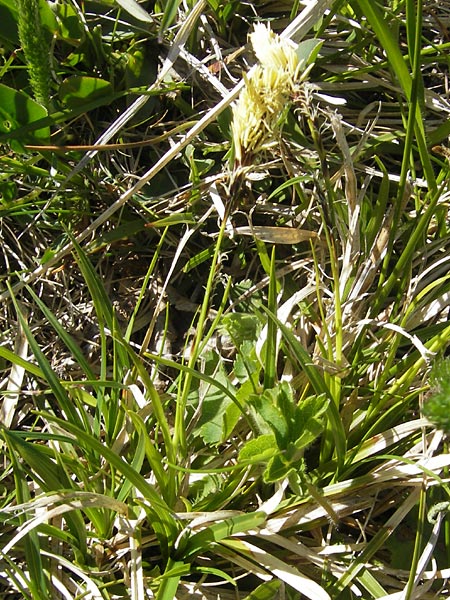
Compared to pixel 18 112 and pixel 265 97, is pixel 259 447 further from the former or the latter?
pixel 18 112

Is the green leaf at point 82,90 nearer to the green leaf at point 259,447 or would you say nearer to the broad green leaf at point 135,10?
the broad green leaf at point 135,10

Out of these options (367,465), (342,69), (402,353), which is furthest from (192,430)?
(342,69)

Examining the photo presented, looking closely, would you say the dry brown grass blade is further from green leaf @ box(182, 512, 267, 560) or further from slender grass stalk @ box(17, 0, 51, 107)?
green leaf @ box(182, 512, 267, 560)

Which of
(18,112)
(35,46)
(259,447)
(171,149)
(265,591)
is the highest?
(35,46)

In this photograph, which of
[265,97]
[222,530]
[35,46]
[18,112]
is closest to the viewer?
[265,97]

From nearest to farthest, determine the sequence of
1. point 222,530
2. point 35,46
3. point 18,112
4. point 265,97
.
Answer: point 265,97, point 222,530, point 35,46, point 18,112

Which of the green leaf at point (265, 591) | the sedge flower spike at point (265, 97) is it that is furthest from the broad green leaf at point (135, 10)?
the green leaf at point (265, 591)

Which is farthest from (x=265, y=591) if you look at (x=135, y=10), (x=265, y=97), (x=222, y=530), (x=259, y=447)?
(x=135, y=10)

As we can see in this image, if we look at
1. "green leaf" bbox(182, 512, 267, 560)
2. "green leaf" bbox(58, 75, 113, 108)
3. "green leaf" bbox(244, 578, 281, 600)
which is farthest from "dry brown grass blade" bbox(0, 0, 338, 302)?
"green leaf" bbox(244, 578, 281, 600)
